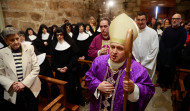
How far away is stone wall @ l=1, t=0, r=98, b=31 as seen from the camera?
4.86 meters

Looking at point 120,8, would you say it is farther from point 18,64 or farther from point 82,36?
point 18,64

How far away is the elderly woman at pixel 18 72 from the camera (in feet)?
7.28

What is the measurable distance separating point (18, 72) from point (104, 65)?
5.40 feet

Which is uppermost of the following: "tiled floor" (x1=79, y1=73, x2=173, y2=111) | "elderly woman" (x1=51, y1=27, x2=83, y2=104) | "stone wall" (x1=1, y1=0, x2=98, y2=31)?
"stone wall" (x1=1, y1=0, x2=98, y2=31)

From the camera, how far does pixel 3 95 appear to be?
7.76 feet

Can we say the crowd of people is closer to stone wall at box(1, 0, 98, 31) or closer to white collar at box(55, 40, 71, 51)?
white collar at box(55, 40, 71, 51)

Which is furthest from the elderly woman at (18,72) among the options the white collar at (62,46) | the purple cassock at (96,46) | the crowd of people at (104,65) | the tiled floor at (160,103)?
the tiled floor at (160,103)

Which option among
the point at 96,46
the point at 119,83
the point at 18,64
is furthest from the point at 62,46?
the point at 119,83

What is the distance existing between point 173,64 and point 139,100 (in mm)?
3309

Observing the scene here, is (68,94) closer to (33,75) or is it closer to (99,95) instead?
(33,75)

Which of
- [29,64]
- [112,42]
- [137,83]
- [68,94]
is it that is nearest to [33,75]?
Answer: [29,64]

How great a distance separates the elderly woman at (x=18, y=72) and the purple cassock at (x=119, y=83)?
132 cm

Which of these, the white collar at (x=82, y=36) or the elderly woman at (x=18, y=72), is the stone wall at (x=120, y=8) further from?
the elderly woman at (x=18, y=72)

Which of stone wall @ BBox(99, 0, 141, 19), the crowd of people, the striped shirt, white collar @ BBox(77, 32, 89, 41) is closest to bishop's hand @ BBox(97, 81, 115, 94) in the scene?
the crowd of people
